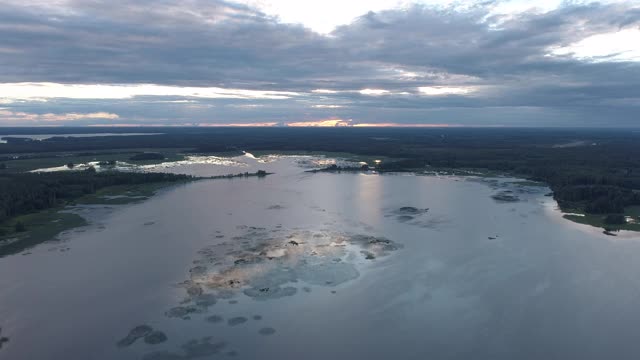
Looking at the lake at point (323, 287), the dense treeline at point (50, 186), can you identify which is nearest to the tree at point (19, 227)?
the dense treeline at point (50, 186)

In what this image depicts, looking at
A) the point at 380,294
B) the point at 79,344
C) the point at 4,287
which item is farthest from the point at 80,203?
the point at 380,294

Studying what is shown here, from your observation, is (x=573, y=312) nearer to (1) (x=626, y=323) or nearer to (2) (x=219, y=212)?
(1) (x=626, y=323)

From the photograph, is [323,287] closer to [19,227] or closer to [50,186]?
[19,227]

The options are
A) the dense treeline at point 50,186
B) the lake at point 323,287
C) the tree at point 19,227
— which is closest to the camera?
the lake at point 323,287

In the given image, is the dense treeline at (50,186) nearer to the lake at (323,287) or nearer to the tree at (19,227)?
the tree at (19,227)

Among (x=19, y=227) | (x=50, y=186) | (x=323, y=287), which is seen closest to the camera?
(x=323, y=287)

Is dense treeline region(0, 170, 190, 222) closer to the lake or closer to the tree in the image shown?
the tree

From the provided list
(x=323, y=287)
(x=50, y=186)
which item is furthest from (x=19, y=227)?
(x=323, y=287)
